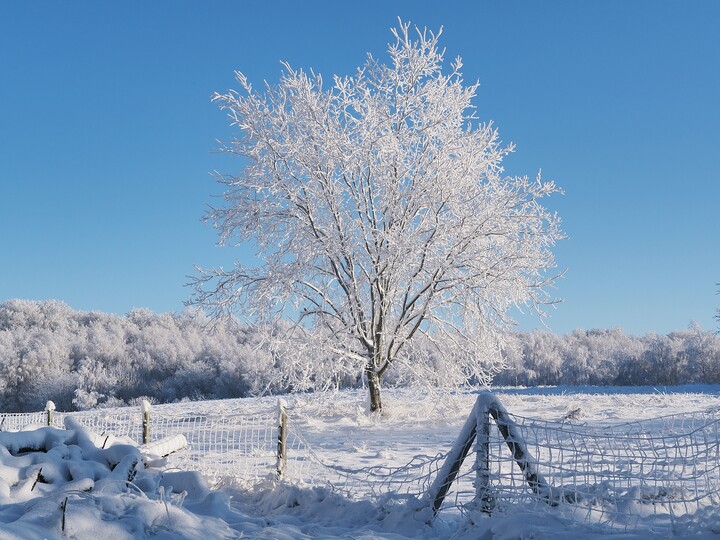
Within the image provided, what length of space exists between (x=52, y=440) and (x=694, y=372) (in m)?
41.8

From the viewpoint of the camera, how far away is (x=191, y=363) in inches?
1544

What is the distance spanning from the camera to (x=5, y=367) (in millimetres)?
37562

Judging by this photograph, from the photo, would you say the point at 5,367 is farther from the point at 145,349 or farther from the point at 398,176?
the point at 398,176

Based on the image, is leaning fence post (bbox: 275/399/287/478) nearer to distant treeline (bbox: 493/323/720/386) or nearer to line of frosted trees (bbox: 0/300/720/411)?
line of frosted trees (bbox: 0/300/720/411)

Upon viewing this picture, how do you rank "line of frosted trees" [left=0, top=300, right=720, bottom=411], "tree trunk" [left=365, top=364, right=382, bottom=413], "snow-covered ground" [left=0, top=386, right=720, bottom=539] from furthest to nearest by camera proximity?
"line of frosted trees" [left=0, top=300, right=720, bottom=411]
"tree trunk" [left=365, top=364, right=382, bottom=413]
"snow-covered ground" [left=0, top=386, right=720, bottom=539]

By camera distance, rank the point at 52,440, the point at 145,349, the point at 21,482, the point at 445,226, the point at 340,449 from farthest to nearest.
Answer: the point at 145,349, the point at 445,226, the point at 340,449, the point at 52,440, the point at 21,482

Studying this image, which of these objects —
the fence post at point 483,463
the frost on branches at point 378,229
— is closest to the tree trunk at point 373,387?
the frost on branches at point 378,229

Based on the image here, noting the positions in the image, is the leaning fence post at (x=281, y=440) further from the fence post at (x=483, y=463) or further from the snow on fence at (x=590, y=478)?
the fence post at (x=483, y=463)

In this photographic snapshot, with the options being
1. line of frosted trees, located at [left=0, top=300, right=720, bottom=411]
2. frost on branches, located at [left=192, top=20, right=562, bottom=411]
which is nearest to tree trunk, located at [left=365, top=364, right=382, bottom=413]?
frost on branches, located at [left=192, top=20, right=562, bottom=411]

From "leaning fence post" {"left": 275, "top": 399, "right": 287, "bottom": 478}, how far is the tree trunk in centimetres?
766

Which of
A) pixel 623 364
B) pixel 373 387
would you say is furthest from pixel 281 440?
pixel 623 364

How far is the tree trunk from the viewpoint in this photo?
1565cm

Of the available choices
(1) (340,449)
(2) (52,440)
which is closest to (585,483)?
(2) (52,440)

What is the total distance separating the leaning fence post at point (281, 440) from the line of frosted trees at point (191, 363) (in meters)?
26.8
